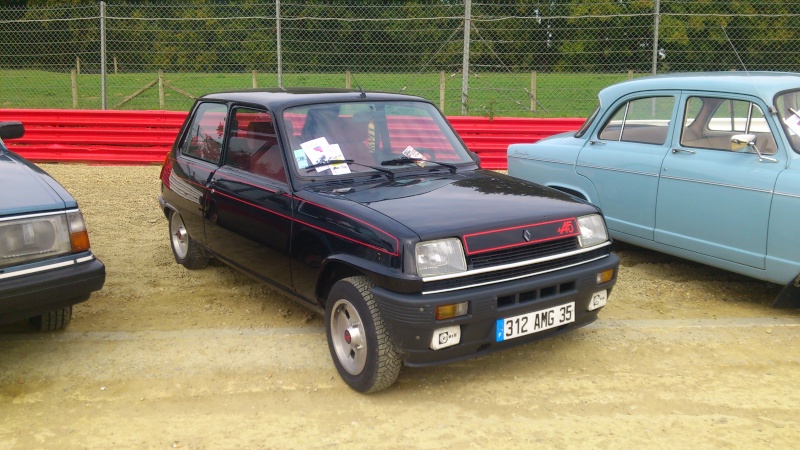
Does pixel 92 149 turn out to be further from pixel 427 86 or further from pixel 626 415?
pixel 626 415

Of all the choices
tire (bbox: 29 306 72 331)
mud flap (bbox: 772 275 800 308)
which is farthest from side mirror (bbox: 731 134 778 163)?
tire (bbox: 29 306 72 331)

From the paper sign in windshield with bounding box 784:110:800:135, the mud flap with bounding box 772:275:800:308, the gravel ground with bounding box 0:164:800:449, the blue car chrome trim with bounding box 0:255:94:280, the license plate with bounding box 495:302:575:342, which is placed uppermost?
the paper sign in windshield with bounding box 784:110:800:135

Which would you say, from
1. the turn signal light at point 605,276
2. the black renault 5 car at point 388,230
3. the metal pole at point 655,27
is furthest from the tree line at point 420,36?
the turn signal light at point 605,276

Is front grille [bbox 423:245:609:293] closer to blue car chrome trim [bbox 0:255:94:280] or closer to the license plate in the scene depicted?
the license plate

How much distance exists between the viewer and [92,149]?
38.4ft

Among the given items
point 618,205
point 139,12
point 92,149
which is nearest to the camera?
point 618,205

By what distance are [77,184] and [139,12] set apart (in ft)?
19.4

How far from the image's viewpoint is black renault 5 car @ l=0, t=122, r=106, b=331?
3.80 m

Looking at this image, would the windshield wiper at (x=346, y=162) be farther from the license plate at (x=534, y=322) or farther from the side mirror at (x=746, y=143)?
the side mirror at (x=746, y=143)

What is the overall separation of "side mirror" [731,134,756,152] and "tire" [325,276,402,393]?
2877 mm

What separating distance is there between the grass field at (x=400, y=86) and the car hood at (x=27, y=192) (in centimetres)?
704

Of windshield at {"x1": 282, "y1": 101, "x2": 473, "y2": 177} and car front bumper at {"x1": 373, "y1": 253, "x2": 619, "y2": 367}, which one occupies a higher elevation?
windshield at {"x1": 282, "y1": 101, "x2": 473, "y2": 177}

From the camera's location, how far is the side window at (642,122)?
5.75 m

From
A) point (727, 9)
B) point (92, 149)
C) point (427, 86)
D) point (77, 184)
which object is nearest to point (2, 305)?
point (77, 184)
